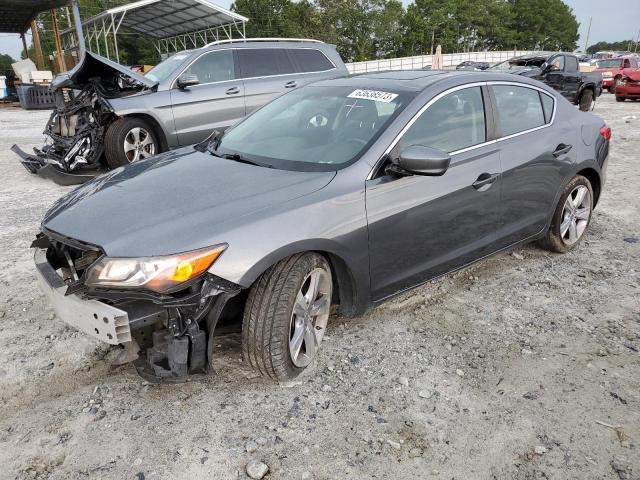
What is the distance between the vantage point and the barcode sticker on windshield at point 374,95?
3221mm

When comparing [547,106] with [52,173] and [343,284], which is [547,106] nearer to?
[343,284]

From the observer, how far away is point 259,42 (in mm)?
8203

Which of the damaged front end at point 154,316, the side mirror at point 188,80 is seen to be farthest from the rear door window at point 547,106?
the side mirror at point 188,80

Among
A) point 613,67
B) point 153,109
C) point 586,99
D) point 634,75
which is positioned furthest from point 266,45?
Answer: point 613,67

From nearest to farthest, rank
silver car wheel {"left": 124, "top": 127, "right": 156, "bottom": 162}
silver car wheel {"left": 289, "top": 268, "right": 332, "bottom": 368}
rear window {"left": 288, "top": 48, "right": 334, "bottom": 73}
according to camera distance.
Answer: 1. silver car wheel {"left": 289, "top": 268, "right": 332, "bottom": 368}
2. silver car wheel {"left": 124, "top": 127, "right": 156, "bottom": 162}
3. rear window {"left": 288, "top": 48, "right": 334, "bottom": 73}

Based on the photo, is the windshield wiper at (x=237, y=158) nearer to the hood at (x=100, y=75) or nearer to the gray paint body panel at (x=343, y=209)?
the gray paint body panel at (x=343, y=209)

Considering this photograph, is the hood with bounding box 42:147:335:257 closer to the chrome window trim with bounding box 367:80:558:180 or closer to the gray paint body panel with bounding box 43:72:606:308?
the gray paint body panel with bounding box 43:72:606:308

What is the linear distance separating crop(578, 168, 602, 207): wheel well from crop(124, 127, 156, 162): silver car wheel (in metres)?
5.37

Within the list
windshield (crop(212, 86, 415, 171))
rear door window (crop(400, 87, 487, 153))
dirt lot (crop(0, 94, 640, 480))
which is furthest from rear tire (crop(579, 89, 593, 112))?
windshield (crop(212, 86, 415, 171))

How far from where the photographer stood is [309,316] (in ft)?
9.05

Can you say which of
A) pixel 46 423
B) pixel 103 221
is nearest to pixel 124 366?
pixel 46 423

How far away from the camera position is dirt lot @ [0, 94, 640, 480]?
2250mm

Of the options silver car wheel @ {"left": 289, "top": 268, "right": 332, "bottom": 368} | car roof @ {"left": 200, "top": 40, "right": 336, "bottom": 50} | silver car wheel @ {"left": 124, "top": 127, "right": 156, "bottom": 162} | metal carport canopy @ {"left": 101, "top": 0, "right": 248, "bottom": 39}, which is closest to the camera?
silver car wheel @ {"left": 289, "top": 268, "right": 332, "bottom": 368}

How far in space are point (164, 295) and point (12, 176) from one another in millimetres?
6734
